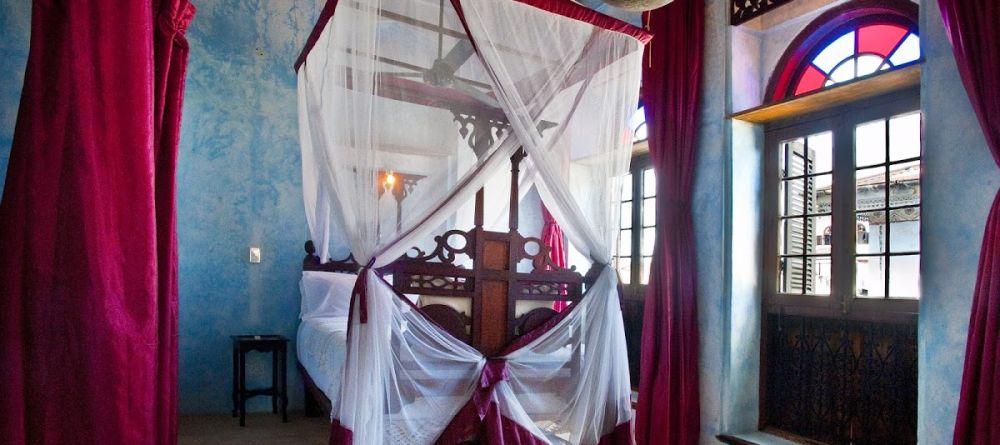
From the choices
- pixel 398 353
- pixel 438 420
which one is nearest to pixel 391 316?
pixel 398 353

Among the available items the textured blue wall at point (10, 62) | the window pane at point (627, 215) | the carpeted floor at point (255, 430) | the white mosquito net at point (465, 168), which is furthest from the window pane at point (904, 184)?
the textured blue wall at point (10, 62)

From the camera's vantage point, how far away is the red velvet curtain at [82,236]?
184 centimetres

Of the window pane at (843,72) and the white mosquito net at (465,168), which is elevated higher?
the window pane at (843,72)

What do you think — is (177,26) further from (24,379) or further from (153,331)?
(24,379)

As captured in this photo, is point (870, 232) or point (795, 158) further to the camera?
point (795, 158)

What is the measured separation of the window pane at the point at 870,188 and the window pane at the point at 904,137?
107mm

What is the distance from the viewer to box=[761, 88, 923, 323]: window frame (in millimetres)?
3057

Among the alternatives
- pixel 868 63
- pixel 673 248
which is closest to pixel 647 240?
pixel 673 248

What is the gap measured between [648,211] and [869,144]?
1.88m

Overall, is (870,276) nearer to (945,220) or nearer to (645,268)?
(945,220)

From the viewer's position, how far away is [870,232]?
10.6 ft

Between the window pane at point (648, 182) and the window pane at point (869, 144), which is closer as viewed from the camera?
the window pane at point (869, 144)

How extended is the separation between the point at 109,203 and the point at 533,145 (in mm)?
1786

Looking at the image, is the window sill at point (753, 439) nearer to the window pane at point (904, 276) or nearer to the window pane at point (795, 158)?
the window pane at point (904, 276)
